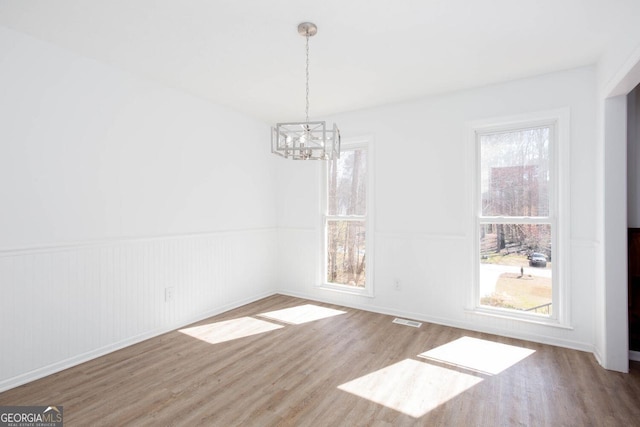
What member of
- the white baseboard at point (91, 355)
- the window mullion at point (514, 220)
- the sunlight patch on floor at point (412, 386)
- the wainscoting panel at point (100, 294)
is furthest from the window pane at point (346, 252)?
the sunlight patch on floor at point (412, 386)

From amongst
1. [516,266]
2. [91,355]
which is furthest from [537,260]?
[91,355]

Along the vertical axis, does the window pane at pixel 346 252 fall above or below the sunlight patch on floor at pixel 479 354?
above

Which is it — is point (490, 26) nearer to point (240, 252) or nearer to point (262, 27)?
point (262, 27)

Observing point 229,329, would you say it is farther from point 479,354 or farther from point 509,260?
point 509,260

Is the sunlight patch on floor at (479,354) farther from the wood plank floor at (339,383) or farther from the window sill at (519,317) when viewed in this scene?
the window sill at (519,317)

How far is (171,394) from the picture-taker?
2.28 meters

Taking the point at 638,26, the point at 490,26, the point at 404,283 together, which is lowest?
the point at 404,283

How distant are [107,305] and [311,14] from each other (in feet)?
9.99

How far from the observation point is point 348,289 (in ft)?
14.5

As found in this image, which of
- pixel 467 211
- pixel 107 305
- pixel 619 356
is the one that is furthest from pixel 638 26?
pixel 107 305

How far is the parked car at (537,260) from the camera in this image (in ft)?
10.6

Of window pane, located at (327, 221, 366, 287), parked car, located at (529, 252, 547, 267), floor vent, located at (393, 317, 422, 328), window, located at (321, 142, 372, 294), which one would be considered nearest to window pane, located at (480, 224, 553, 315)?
parked car, located at (529, 252, 547, 267)

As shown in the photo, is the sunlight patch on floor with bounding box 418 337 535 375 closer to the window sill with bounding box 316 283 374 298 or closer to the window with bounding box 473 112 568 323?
the window with bounding box 473 112 568 323

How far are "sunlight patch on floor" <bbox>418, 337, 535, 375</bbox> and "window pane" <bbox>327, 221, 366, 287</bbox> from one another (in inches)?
60.3
